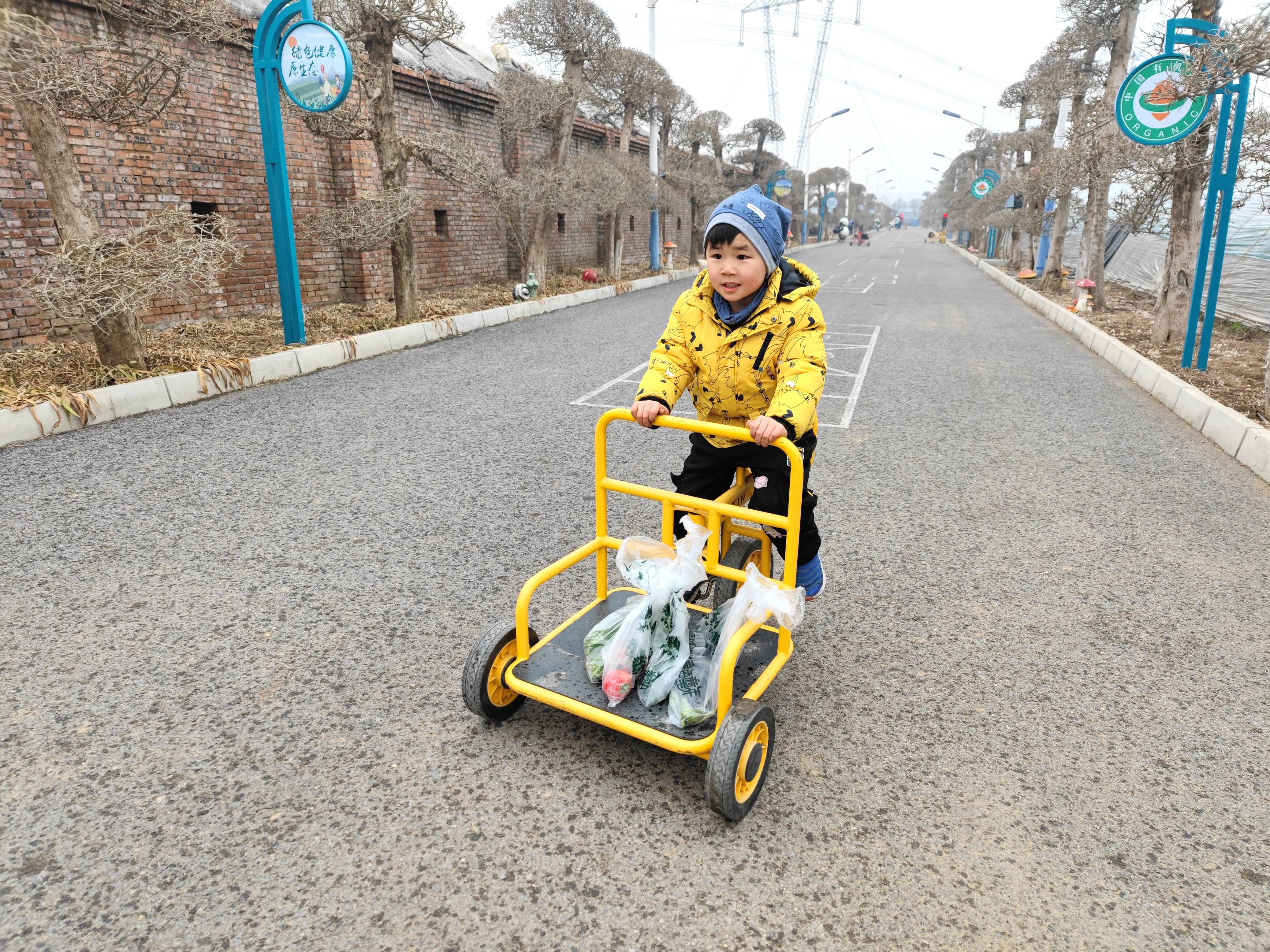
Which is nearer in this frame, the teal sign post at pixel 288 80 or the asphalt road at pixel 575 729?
the asphalt road at pixel 575 729

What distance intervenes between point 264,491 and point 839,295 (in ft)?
51.3

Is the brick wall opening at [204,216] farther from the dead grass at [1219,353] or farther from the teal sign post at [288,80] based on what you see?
the dead grass at [1219,353]

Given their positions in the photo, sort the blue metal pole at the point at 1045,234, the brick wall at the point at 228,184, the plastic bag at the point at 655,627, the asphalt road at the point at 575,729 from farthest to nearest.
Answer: the blue metal pole at the point at 1045,234 < the brick wall at the point at 228,184 < the plastic bag at the point at 655,627 < the asphalt road at the point at 575,729

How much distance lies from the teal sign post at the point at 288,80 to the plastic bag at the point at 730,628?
Result: 8.09m

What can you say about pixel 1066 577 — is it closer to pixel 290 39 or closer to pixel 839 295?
pixel 290 39

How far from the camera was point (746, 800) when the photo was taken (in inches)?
87.7

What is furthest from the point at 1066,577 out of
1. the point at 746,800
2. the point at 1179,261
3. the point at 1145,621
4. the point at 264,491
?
the point at 1179,261

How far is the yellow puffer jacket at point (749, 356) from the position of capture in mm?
2549

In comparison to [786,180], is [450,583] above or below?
below

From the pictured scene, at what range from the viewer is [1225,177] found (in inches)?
301

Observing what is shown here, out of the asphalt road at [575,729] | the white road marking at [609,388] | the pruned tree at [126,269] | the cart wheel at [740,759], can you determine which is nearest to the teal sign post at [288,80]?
the pruned tree at [126,269]

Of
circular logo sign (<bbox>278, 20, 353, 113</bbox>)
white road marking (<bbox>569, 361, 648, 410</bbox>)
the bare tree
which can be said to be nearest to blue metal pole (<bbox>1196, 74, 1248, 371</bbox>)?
white road marking (<bbox>569, 361, 648, 410</bbox>)

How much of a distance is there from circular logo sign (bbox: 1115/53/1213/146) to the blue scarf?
276 inches

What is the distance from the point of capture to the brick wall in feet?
26.5
